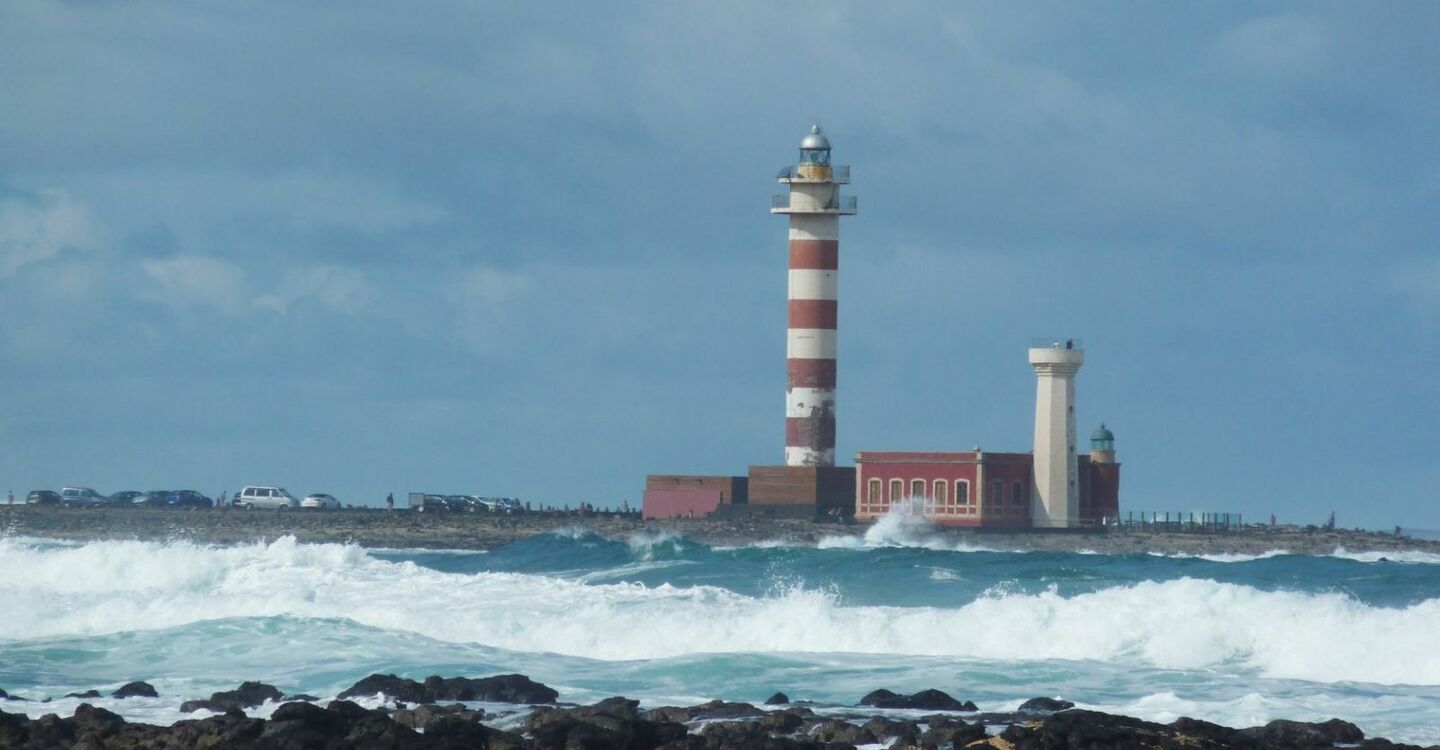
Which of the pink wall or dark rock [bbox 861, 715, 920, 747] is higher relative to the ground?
the pink wall

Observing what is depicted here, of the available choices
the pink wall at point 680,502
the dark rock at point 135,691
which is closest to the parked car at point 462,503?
the pink wall at point 680,502

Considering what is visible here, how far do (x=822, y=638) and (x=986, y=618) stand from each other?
1.93 metres

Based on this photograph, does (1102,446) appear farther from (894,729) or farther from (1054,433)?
(894,729)

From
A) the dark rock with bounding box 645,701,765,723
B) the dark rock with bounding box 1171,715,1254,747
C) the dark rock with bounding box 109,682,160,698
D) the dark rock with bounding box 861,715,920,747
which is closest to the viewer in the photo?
the dark rock with bounding box 1171,715,1254,747

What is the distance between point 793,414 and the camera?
43.7m

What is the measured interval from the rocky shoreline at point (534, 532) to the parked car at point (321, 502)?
Answer: 155 cm

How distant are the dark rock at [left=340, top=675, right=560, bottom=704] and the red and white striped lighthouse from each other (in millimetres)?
25538

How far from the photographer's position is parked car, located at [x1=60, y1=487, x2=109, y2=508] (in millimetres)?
61466

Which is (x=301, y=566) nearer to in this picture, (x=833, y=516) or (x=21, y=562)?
(x=21, y=562)

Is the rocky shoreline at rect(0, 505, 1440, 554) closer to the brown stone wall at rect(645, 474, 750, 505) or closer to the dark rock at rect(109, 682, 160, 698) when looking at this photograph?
the brown stone wall at rect(645, 474, 750, 505)

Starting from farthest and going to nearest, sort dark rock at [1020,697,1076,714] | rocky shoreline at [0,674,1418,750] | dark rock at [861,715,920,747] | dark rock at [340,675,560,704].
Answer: dark rock at [340,675,560,704] < dark rock at [1020,697,1076,714] < dark rock at [861,715,920,747] < rocky shoreline at [0,674,1418,750]

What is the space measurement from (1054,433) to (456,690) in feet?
91.3

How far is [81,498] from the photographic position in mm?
63500

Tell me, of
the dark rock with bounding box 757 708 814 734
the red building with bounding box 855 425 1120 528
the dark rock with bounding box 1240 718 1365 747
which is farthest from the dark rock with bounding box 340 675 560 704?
the red building with bounding box 855 425 1120 528
